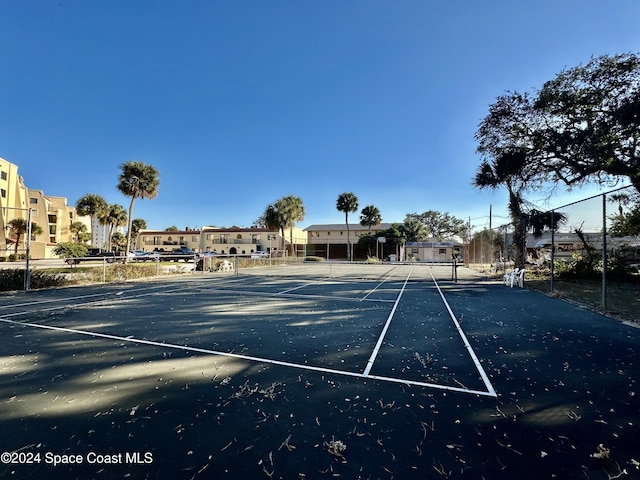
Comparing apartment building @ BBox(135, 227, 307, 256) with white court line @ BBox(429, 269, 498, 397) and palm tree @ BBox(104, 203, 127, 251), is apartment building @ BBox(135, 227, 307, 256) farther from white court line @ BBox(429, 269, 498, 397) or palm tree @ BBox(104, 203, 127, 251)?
white court line @ BBox(429, 269, 498, 397)

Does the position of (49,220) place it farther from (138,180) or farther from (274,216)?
(138,180)

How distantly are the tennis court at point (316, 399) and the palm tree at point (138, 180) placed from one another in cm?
1999

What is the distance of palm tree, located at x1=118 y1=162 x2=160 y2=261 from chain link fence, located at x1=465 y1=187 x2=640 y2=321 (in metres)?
25.3

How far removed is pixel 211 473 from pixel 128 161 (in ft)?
87.7

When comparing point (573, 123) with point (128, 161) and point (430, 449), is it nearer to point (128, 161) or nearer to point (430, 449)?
point (430, 449)

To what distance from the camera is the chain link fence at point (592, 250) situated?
9.05m

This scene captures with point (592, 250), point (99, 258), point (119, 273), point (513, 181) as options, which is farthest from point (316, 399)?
point (513, 181)

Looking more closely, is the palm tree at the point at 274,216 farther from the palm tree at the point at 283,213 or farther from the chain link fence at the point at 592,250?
the chain link fence at the point at 592,250

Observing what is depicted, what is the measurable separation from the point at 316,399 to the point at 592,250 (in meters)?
15.0

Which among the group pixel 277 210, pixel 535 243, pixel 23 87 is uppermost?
pixel 23 87

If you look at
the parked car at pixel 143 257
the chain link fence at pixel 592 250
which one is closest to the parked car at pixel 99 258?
the parked car at pixel 143 257

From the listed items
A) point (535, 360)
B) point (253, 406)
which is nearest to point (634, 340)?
point (535, 360)

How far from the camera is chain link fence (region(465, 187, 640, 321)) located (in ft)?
29.7

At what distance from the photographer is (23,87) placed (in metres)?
15.0
